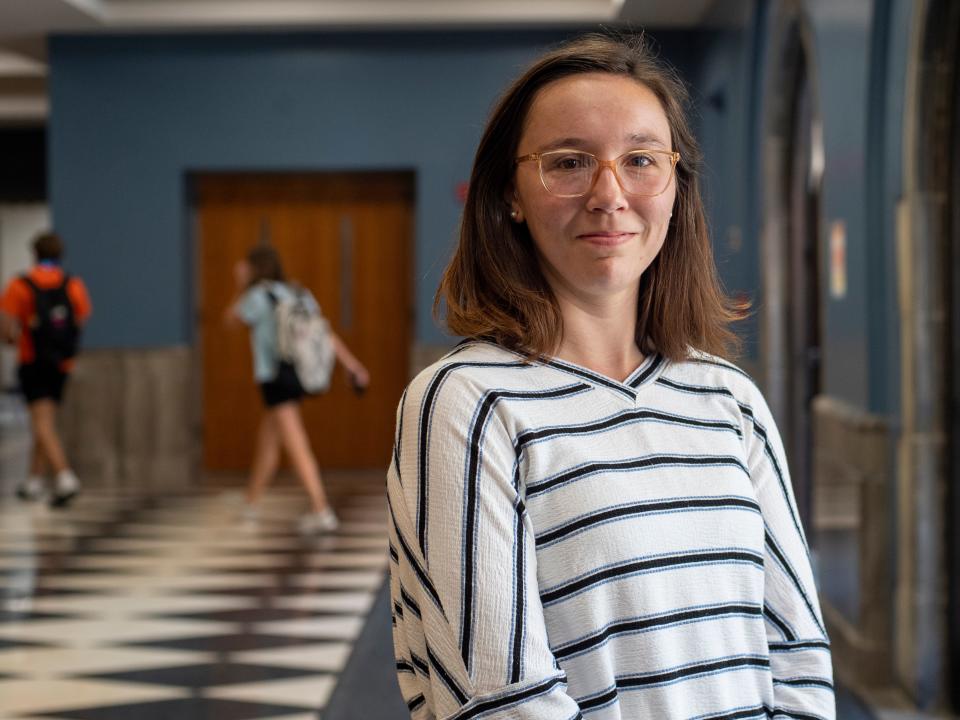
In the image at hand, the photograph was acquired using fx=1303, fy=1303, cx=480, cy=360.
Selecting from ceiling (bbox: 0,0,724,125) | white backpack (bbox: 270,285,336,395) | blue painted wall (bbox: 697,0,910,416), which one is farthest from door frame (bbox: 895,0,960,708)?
ceiling (bbox: 0,0,724,125)

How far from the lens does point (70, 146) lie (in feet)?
32.0

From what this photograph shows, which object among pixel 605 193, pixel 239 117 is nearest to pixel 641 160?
pixel 605 193

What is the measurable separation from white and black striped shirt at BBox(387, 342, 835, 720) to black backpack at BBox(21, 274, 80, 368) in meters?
7.40

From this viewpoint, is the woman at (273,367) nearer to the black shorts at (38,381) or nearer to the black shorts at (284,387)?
the black shorts at (284,387)

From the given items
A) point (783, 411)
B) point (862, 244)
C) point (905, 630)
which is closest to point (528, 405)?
point (905, 630)

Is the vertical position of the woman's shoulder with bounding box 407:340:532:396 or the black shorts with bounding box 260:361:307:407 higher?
the woman's shoulder with bounding box 407:340:532:396

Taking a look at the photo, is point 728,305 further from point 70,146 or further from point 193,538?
point 70,146

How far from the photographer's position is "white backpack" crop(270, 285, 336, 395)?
712cm

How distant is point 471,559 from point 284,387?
6087 mm

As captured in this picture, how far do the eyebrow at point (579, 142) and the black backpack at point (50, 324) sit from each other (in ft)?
24.5

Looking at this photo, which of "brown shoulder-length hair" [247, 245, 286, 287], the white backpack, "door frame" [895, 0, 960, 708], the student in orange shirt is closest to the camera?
"door frame" [895, 0, 960, 708]

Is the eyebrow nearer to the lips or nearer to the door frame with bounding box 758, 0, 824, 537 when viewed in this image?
the lips

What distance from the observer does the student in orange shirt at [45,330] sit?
8.21 metres

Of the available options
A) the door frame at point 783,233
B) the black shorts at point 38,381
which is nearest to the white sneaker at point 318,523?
the black shorts at point 38,381
